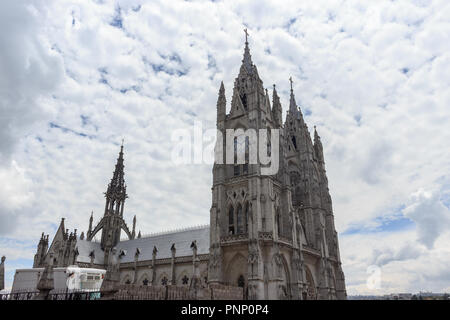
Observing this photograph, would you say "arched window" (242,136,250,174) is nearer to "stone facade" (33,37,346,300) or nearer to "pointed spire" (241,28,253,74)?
"stone facade" (33,37,346,300)

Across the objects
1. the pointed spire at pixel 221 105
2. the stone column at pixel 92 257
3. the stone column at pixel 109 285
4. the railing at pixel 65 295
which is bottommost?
the railing at pixel 65 295

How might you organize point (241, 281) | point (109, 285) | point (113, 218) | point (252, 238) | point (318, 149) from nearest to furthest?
point (109, 285)
point (252, 238)
point (241, 281)
point (318, 149)
point (113, 218)

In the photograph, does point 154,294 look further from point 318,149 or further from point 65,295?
point 318,149

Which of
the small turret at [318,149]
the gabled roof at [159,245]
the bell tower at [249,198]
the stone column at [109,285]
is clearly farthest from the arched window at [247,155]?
the small turret at [318,149]


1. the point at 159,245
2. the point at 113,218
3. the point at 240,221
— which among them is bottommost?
the point at 159,245

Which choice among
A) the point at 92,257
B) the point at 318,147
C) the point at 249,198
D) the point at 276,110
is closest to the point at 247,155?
the point at 249,198

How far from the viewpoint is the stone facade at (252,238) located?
31.3 m

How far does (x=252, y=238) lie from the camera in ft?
101

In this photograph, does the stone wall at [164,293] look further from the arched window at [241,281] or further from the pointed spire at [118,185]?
the pointed spire at [118,185]

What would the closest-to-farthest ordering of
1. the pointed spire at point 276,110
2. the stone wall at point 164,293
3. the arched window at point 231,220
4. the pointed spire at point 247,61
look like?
the stone wall at point 164,293 → the arched window at point 231,220 → the pointed spire at point 276,110 → the pointed spire at point 247,61

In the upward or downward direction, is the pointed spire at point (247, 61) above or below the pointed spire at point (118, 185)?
above

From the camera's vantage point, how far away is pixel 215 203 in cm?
3525
